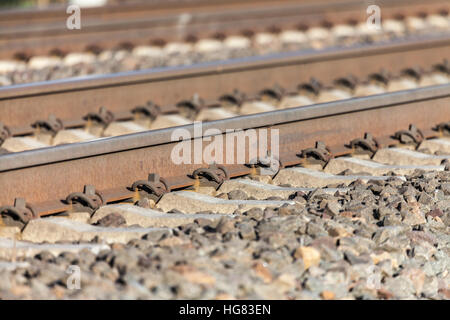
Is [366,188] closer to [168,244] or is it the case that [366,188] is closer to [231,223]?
[231,223]

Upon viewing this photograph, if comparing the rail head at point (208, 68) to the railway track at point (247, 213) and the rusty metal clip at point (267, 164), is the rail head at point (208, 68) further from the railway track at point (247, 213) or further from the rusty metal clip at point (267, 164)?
the rusty metal clip at point (267, 164)

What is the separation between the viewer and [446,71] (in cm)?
845

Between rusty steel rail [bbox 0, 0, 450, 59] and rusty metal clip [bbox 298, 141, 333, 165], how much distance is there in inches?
193

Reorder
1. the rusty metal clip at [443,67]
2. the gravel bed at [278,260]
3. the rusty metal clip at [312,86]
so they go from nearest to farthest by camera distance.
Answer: the gravel bed at [278,260], the rusty metal clip at [312,86], the rusty metal clip at [443,67]

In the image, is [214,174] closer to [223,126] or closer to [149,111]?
[223,126]

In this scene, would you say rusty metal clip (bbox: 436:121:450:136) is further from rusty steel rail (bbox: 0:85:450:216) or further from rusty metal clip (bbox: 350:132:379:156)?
rusty metal clip (bbox: 350:132:379:156)

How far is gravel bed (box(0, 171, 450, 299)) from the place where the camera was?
3369 millimetres

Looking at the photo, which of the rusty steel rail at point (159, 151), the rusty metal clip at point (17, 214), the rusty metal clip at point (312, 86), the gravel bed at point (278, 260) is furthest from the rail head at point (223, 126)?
the rusty metal clip at point (312, 86)

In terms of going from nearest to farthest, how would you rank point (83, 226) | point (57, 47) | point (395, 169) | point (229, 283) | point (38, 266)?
1. point (229, 283)
2. point (38, 266)
3. point (83, 226)
4. point (395, 169)
5. point (57, 47)

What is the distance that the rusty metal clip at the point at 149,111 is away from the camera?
259 inches

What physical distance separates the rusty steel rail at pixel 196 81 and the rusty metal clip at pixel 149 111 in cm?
7

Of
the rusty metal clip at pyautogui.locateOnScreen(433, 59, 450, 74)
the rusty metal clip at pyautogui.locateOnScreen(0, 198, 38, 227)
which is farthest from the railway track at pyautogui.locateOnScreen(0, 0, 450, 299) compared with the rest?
the rusty metal clip at pyautogui.locateOnScreen(433, 59, 450, 74)

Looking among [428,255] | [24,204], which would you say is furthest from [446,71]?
[24,204]

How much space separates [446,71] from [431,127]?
94.7 inches
